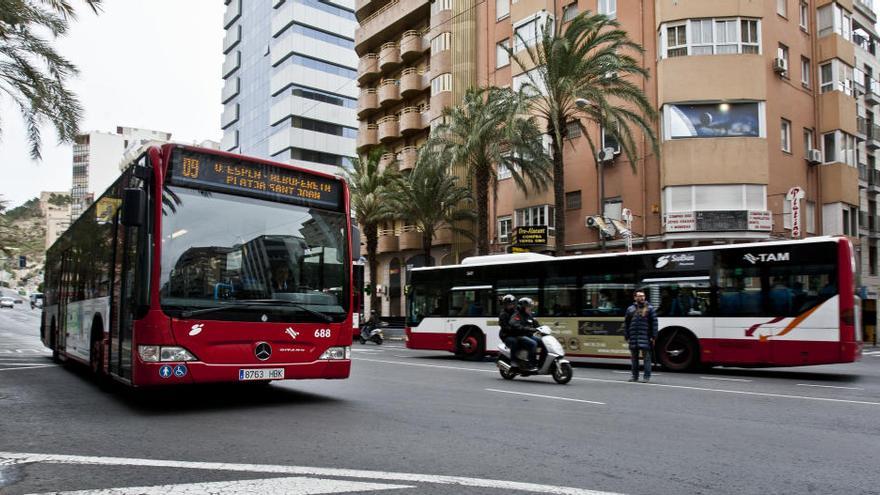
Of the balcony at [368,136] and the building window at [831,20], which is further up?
the building window at [831,20]

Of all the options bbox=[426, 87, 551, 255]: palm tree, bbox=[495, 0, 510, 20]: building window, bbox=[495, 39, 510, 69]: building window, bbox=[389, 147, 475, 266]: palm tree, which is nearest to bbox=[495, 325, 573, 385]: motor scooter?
bbox=[426, 87, 551, 255]: palm tree

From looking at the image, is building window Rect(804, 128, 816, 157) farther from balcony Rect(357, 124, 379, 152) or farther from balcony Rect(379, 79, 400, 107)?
balcony Rect(357, 124, 379, 152)

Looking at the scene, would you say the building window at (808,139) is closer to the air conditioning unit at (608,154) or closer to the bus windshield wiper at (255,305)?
the air conditioning unit at (608,154)

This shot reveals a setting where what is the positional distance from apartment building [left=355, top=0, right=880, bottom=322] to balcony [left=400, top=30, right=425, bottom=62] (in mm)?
1730

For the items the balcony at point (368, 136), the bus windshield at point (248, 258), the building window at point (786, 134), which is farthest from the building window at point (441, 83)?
the bus windshield at point (248, 258)

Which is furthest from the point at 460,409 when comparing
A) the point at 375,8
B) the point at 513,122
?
the point at 375,8

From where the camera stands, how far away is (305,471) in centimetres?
533

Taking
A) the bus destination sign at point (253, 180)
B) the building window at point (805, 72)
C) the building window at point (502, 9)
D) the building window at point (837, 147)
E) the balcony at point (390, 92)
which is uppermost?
the building window at point (502, 9)

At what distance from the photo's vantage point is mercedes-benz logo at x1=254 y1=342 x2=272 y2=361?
838cm

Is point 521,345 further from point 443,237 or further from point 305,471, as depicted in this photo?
point 443,237

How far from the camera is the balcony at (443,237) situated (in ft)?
135

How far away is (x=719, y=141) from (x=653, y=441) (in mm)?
24573

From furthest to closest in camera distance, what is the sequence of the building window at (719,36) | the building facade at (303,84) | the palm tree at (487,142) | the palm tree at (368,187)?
the building facade at (303,84) < the palm tree at (368,187) < the building window at (719,36) < the palm tree at (487,142)

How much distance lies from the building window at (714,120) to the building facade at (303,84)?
1632 inches
